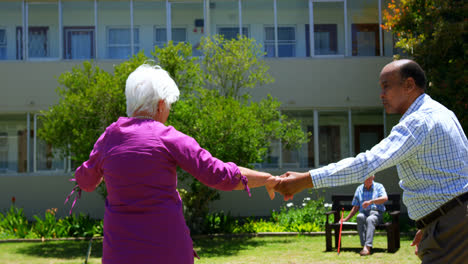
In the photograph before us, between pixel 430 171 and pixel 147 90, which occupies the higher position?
pixel 147 90

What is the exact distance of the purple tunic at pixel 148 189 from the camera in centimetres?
309

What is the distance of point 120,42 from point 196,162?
585 inches

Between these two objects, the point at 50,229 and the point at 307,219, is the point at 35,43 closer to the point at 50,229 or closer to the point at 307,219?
the point at 50,229

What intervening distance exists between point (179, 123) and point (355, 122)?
746 centimetres

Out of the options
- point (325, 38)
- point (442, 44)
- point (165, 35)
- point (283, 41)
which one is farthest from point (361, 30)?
point (165, 35)

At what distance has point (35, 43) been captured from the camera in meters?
17.3

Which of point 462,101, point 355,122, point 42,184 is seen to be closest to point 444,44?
point 462,101

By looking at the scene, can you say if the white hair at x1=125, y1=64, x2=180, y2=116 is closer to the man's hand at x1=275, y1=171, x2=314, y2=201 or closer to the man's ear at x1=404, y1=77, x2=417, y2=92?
the man's hand at x1=275, y1=171, x2=314, y2=201

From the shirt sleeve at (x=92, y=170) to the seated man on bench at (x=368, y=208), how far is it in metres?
8.12

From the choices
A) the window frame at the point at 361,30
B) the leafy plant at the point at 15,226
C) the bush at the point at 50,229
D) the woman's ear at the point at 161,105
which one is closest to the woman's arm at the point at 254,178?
the woman's ear at the point at 161,105

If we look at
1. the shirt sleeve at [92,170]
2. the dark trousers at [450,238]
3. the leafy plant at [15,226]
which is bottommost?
the leafy plant at [15,226]

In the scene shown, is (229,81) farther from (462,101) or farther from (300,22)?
(462,101)

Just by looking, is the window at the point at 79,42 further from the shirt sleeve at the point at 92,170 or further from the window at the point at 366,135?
the shirt sleeve at the point at 92,170

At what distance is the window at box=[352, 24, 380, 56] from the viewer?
17.4 metres
